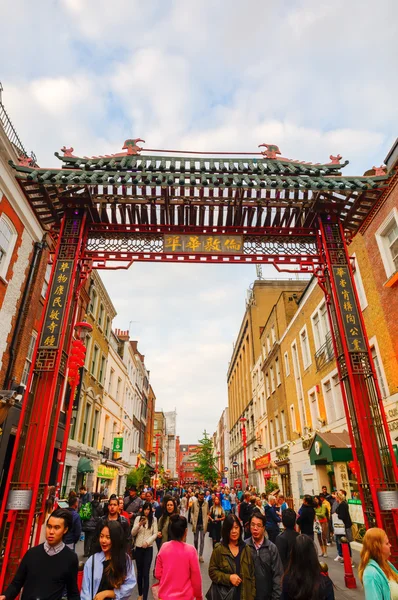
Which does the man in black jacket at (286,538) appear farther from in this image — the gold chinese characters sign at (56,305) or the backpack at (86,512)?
the backpack at (86,512)

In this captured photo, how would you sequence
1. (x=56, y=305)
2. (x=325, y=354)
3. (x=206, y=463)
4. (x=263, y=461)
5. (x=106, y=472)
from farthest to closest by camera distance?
(x=206, y=463)
(x=263, y=461)
(x=106, y=472)
(x=325, y=354)
(x=56, y=305)

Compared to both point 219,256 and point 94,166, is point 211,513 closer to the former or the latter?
point 219,256

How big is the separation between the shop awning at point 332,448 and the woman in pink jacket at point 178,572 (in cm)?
1098

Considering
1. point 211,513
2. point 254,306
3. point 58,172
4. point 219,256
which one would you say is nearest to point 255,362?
point 254,306

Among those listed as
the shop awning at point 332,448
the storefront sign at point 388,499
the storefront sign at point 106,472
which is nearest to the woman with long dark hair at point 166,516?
the storefront sign at point 388,499

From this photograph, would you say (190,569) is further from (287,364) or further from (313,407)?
(287,364)

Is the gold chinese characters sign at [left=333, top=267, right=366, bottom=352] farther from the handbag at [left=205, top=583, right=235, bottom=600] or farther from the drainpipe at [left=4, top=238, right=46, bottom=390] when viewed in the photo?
the drainpipe at [left=4, top=238, right=46, bottom=390]

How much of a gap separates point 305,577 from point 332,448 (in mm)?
11315

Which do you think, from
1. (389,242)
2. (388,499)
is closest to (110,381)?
(389,242)

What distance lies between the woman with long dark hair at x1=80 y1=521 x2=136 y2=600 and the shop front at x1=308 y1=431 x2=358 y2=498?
11066mm

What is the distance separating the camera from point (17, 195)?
11.6m

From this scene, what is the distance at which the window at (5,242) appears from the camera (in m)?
11.1

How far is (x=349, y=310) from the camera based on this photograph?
8391 mm

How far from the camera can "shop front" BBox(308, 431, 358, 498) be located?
44.5 ft
